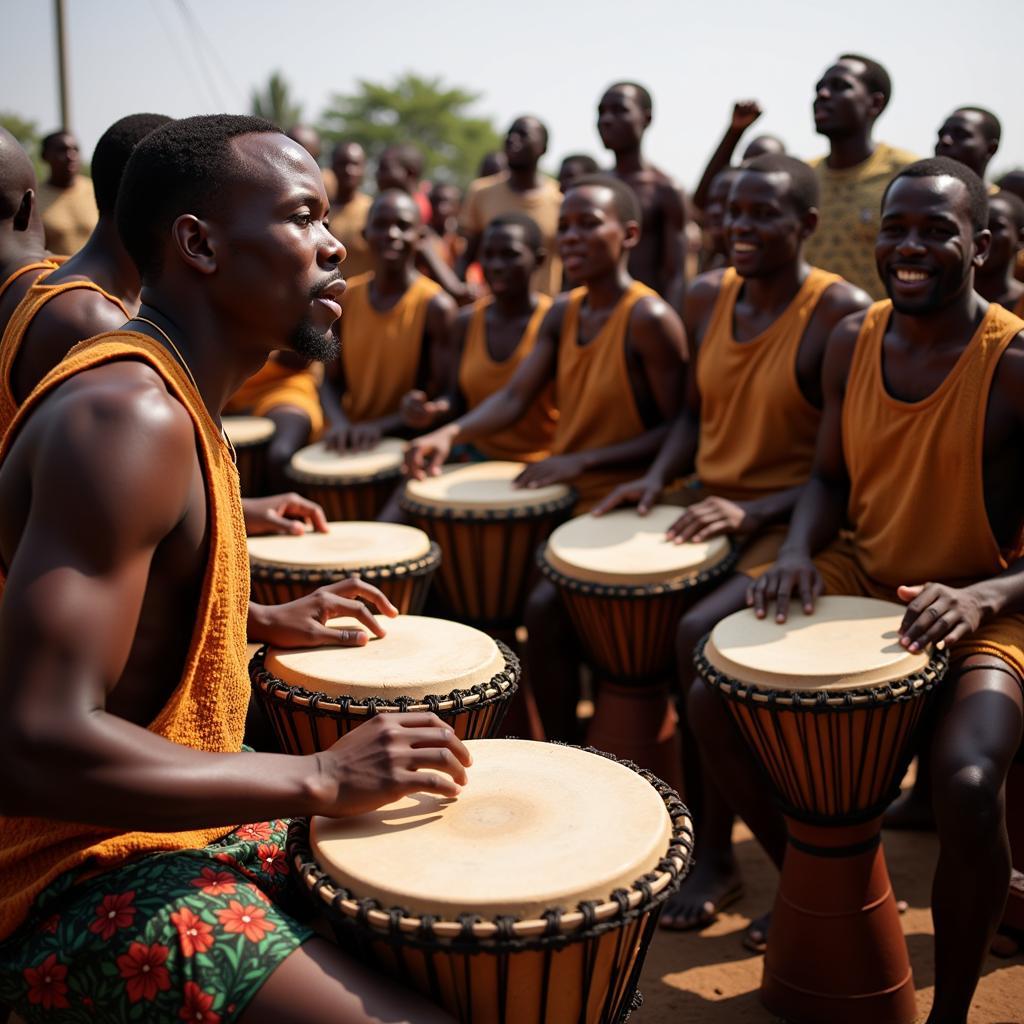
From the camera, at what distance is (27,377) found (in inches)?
104

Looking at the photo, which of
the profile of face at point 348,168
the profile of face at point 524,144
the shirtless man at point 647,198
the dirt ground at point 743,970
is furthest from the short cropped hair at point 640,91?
the dirt ground at point 743,970

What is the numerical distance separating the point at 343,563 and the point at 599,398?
1751mm

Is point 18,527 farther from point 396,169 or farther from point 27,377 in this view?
point 396,169

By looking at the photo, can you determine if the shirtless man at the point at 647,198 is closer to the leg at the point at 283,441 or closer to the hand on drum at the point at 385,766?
the leg at the point at 283,441

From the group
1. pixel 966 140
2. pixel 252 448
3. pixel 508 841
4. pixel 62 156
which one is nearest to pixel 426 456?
pixel 252 448

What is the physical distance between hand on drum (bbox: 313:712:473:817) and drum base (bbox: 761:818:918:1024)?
1.47 meters

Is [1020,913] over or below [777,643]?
below

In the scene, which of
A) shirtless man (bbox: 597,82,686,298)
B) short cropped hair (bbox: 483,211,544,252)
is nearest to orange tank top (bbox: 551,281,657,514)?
short cropped hair (bbox: 483,211,544,252)

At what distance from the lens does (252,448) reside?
5.69 metres

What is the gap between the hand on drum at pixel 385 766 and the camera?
69.2 inches

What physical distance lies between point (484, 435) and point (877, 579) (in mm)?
2117

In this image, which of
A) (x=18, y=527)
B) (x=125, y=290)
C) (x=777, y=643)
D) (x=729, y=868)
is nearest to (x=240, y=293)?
(x=18, y=527)

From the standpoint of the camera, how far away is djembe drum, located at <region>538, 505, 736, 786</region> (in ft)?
11.6

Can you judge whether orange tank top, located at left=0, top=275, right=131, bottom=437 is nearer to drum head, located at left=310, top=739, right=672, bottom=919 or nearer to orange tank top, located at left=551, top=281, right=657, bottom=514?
drum head, located at left=310, top=739, right=672, bottom=919
